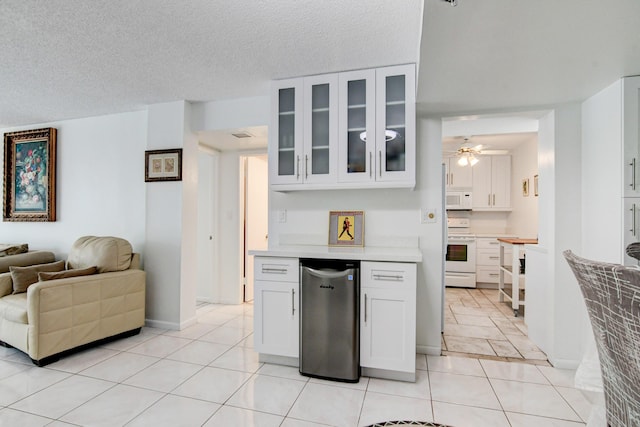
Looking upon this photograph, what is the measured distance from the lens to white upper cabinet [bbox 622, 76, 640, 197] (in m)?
1.99

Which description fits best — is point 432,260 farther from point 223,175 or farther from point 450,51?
point 223,175

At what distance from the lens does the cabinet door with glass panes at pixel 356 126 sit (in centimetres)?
256

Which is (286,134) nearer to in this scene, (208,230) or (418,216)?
(418,216)

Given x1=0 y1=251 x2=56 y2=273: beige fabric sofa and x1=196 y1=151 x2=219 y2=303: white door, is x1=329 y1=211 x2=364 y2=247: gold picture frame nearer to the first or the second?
x1=196 y1=151 x2=219 y2=303: white door

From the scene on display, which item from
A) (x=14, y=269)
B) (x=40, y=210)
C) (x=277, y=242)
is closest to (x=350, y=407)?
(x=277, y=242)

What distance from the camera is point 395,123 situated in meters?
2.52

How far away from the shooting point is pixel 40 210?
4141 millimetres

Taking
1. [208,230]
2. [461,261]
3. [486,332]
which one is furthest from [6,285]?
[461,261]

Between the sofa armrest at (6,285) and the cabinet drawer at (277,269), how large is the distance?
2378 mm

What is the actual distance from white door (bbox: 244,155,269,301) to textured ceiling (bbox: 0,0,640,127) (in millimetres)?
1558

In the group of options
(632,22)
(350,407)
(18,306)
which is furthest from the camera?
(18,306)

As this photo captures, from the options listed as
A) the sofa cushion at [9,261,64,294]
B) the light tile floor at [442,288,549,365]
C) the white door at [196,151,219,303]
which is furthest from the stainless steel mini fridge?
the sofa cushion at [9,261,64,294]

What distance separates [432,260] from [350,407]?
1.37 meters

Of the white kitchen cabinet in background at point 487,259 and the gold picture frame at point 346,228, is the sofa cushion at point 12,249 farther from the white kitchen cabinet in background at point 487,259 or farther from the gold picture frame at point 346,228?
the white kitchen cabinet in background at point 487,259
